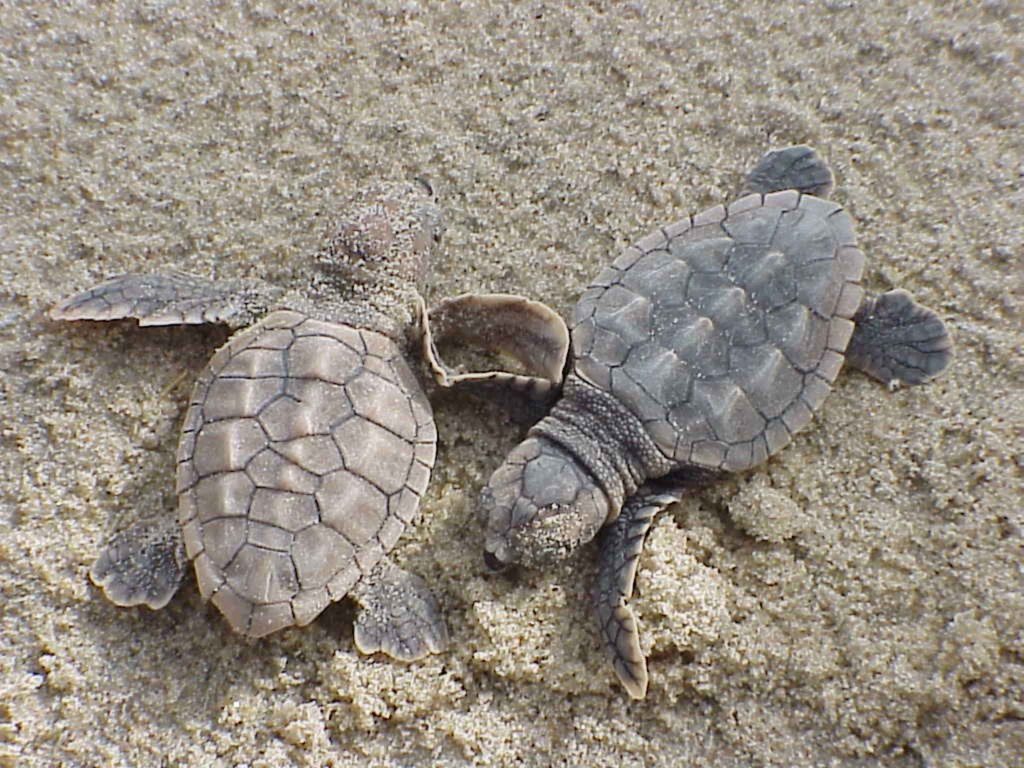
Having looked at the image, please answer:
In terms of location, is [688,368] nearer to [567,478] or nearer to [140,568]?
[567,478]

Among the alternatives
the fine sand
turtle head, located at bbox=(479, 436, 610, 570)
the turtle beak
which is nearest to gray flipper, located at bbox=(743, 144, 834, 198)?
the fine sand

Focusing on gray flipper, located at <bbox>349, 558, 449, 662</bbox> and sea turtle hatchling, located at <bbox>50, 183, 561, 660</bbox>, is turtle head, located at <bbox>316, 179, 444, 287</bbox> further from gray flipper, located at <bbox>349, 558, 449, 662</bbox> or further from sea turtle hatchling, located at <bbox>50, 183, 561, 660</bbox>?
gray flipper, located at <bbox>349, 558, 449, 662</bbox>

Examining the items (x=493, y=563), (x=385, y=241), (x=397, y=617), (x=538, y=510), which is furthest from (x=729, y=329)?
(x=397, y=617)

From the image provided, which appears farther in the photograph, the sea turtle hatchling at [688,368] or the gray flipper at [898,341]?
the gray flipper at [898,341]

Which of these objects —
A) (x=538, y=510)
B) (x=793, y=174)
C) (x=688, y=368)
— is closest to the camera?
(x=538, y=510)

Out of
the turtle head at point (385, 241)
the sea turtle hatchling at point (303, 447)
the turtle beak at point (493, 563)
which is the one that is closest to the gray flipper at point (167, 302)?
the sea turtle hatchling at point (303, 447)

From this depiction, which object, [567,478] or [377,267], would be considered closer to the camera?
[567,478]

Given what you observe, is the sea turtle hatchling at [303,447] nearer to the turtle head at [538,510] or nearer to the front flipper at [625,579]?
the turtle head at [538,510]
